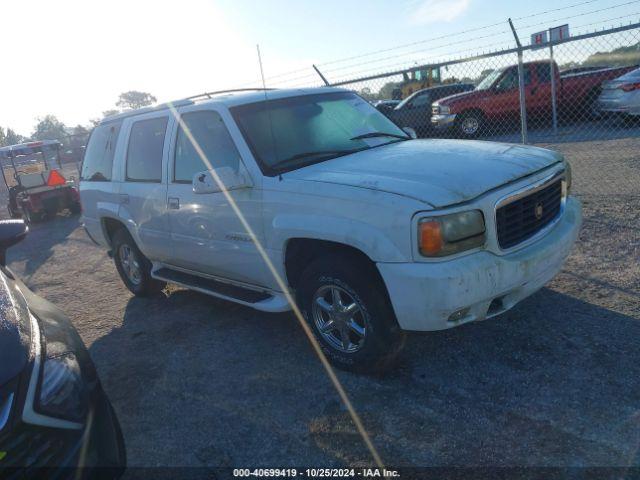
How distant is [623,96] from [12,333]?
13000 mm

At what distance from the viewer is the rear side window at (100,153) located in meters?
5.54

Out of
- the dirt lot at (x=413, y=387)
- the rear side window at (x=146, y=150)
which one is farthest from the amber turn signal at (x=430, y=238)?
the rear side window at (x=146, y=150)

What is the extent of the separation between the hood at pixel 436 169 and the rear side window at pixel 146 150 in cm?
172

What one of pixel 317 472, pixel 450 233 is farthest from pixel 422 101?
pixel 317 472

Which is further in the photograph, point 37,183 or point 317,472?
point 37,183

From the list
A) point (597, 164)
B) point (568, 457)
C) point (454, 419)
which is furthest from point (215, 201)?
point (597, 164)

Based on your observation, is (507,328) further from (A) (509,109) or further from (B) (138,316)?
(A) (509,109)

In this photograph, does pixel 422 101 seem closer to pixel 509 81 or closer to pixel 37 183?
pixel 509 81

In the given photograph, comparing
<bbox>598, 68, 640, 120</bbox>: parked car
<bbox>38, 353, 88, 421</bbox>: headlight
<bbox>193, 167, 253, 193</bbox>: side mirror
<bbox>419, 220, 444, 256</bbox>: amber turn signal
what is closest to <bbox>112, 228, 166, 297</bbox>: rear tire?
<bbox>193, 167, 253, 193</bbox>: side mirror

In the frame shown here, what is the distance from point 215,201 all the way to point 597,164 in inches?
304

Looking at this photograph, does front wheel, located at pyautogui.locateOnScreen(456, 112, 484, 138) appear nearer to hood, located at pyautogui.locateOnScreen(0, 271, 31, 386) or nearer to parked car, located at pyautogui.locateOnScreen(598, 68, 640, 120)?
parked car, located at pyautogui.locateOnScreen(598, 68, 640, 120)

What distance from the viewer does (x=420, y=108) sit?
17.0 metres

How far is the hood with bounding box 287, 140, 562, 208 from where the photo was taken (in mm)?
2984

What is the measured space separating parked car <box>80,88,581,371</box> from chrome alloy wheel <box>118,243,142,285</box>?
0.50 meters
